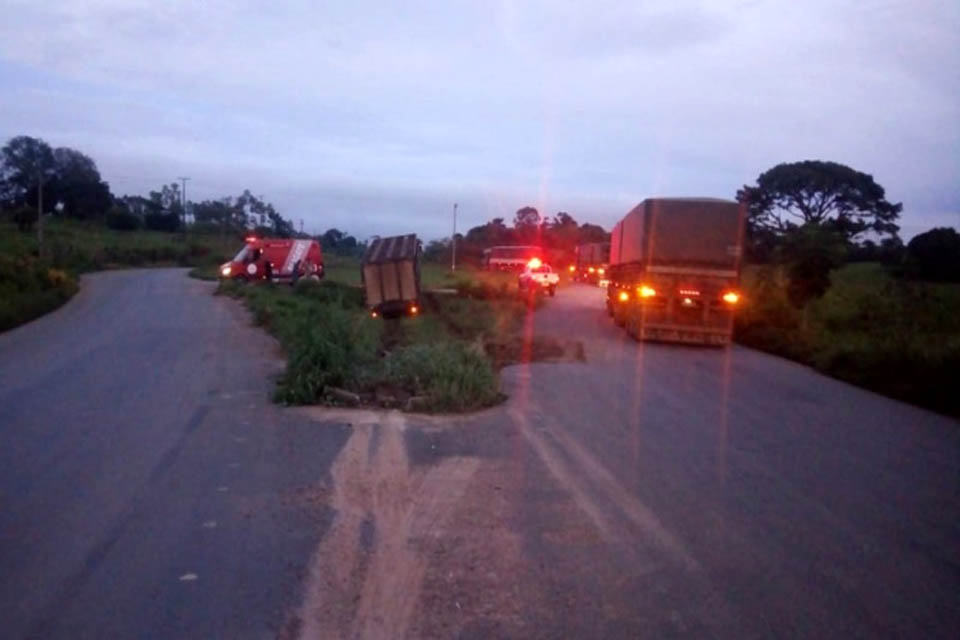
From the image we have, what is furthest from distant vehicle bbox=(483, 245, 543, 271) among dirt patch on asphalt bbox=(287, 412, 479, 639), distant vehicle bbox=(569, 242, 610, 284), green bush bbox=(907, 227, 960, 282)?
dirt patch on asphalt bbox=(287, 412, 479, 639)

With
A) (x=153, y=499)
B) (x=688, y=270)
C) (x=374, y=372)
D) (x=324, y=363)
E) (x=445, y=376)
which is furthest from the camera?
(x=688, y=270)

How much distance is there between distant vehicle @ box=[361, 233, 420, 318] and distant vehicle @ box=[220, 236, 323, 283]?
26954 millimetres

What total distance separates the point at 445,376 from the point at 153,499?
22.9 ft

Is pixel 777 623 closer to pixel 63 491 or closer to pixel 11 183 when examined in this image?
pixel 63 491

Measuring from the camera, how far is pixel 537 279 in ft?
186

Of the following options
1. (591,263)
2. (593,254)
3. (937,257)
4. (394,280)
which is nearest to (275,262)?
(593,254)

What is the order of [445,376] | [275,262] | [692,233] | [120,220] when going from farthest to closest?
1. [120,220]
2. [275,262]
3. [692,233]
4. [445,376]

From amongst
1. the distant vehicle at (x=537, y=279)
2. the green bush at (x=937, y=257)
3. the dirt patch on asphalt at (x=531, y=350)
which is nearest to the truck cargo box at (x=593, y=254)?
the distant vehicle at (x=537, y=279)

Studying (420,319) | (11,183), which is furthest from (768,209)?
(11,183)

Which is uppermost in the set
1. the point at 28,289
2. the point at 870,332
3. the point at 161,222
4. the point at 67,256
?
the point at 161,222

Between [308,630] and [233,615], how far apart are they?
1.88 feet

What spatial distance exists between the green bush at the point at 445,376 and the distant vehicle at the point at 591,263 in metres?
55.9

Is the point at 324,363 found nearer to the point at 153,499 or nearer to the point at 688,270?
the point at 153,499

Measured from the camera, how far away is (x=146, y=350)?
27.3 m
